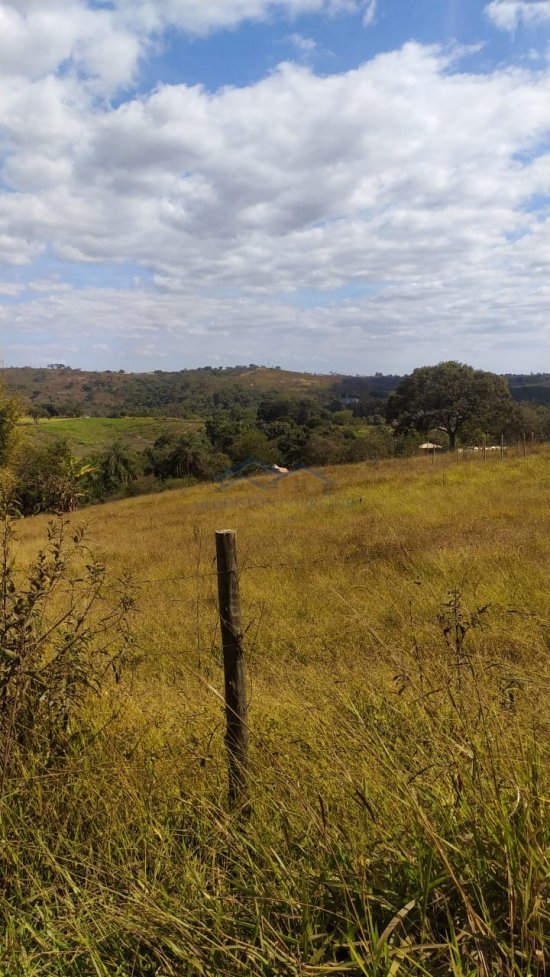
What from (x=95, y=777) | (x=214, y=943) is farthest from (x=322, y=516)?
(x=214, y=943)

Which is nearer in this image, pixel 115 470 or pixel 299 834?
pixel 299 834

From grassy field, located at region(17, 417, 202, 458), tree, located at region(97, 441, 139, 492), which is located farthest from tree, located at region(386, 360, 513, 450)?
grassy field, located at region(17, 417, 202, 458)

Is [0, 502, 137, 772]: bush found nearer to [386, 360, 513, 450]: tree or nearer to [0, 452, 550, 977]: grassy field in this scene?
[0, 452, 550, 977]: grassy field

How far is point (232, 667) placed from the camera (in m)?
2.62

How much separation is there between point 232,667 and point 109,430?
9852 centimetres

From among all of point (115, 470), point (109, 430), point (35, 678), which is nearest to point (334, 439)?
point (115, 470)

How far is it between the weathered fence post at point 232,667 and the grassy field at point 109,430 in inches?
2819

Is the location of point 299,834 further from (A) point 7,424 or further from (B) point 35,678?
(A) point 7,424

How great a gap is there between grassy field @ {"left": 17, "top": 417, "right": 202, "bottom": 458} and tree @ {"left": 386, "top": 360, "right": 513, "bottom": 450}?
1814 inches

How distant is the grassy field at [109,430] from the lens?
7825 centimetres

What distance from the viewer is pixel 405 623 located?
5285 millimetres

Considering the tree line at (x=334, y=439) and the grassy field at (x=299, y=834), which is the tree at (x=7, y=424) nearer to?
the tree line at (x=334, y=439)

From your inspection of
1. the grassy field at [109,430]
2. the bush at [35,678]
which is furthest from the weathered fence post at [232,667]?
the grassy field at [109,430]

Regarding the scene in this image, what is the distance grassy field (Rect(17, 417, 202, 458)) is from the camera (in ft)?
257
